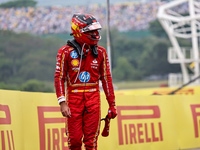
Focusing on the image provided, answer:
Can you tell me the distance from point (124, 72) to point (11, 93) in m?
54.3

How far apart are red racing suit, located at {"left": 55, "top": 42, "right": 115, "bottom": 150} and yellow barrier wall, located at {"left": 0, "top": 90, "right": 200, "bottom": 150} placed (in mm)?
1080

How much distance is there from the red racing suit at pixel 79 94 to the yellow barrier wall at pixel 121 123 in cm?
108

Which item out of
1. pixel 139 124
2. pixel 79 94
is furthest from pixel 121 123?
pixel 79 94

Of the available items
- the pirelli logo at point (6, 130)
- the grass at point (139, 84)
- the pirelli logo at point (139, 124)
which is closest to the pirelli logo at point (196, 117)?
the pirelli logo at point (139, 124)

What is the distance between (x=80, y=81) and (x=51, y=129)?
208 centimetres

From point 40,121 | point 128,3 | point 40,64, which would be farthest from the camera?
point 128,3

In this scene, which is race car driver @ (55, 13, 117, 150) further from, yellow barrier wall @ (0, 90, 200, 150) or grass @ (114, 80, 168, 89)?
grass @ (114, 80, 168, 89)

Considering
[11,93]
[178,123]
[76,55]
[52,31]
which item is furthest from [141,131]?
[52,31]

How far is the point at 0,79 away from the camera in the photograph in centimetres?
5331

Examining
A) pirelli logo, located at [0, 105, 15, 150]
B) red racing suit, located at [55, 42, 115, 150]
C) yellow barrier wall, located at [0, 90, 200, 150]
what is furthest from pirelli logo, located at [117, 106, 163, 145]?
red racing suit, located at [55, 42, 115, 150]

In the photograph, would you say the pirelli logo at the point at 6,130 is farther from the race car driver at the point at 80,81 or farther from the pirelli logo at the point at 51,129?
the race car driver at the point at 80,81

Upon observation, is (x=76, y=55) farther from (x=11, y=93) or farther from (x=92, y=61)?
(x=11, y=93)

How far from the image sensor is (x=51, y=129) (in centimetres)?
780

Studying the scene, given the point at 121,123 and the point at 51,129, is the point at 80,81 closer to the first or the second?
the point at 51,129
